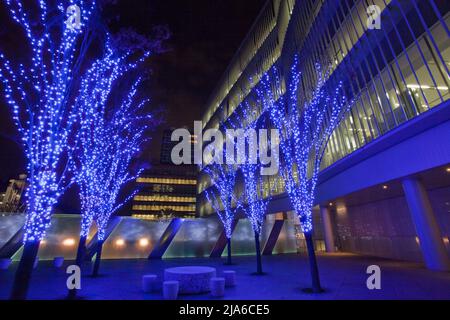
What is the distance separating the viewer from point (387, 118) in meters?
11.8

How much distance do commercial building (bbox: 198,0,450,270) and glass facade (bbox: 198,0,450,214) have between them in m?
0.04

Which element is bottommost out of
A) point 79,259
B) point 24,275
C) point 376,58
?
point 24,275

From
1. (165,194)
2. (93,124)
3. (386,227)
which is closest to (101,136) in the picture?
(93,124)

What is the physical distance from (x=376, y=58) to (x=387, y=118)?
130 inches

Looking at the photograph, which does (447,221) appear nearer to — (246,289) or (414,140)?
(414,140)

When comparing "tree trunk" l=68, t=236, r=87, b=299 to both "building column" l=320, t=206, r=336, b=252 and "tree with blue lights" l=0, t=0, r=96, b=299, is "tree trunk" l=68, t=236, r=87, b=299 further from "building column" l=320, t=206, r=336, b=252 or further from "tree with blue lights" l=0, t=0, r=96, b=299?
"building column" l=320, t=206, r=336, b=252

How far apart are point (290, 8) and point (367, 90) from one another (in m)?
15.5

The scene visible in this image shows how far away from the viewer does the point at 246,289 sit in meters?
8.53

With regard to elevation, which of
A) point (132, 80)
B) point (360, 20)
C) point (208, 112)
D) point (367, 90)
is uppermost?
point (208, 112)

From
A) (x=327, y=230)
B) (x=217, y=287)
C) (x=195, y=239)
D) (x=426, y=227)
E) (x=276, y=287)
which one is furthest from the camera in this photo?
(x=327, y=230)

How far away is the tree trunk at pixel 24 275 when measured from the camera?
5.32 m

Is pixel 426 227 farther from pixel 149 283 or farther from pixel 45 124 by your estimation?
pixel 45 124
